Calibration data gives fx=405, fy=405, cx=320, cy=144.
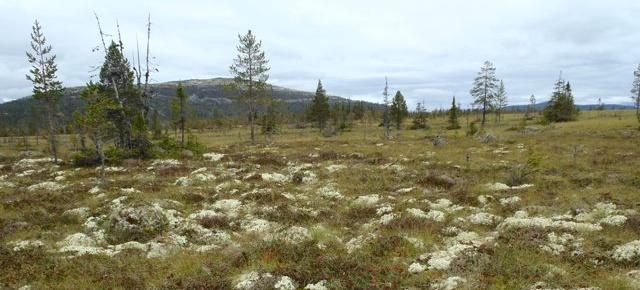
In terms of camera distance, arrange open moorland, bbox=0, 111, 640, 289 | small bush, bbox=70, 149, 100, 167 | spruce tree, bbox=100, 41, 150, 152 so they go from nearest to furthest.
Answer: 1. open moorland, bbox=0, 111, 640, 289
2. small bush, bbox=70, 149, 100, 167
3. spruce tree, bbox=100, 41, 150, 152

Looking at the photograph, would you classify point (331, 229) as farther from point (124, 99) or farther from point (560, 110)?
point (560, 110)

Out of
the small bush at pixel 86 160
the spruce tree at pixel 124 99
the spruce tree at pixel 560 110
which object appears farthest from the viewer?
the spruce tree at pixel 560 110

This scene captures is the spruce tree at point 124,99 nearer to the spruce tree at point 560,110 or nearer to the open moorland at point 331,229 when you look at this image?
the open moorland at point 331,229

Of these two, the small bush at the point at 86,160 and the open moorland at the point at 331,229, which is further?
the small bush at the point at 86,160

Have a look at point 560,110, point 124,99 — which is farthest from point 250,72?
point 560,110

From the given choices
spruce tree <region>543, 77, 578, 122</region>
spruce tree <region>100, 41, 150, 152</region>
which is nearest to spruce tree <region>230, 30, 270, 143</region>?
spruce tree <region>100, 41, 150, 152</region>

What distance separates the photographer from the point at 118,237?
14.1 meters

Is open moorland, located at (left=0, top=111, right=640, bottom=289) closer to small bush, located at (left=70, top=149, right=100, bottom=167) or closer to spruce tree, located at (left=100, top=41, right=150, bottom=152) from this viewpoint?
small bush, located at (left=70, top=149, right=100, bottom=167)

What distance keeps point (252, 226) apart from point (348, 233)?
3.68 m

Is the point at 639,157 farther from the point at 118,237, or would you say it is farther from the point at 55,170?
the point at 55,170

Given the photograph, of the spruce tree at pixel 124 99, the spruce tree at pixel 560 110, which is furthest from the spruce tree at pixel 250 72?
the spruce tree at pixel 560 110

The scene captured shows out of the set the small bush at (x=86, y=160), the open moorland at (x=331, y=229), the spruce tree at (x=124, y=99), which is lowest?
the open moorland at (x=331, y=229)

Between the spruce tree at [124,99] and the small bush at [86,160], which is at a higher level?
the spruce tree at [124,99]

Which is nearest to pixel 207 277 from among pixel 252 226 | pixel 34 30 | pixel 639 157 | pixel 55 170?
pixel 252 226
